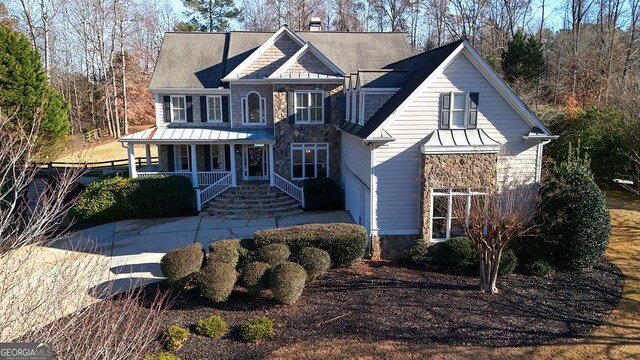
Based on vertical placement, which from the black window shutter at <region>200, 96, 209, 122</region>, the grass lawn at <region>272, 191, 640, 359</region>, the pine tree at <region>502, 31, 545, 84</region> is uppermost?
the pine tree at <region>502, 31, 545, 84</region>

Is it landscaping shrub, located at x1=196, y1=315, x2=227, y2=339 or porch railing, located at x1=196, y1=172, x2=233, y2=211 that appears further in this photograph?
porch railing, located at x1=196, y1=172, x2=233, y2=211

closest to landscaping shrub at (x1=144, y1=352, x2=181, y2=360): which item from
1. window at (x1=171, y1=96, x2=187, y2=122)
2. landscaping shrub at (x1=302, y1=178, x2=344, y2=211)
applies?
landscaping shrub at (x1=302, y1=178, x2=344, y2=211)

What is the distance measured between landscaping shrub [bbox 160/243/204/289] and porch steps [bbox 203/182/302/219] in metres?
8.13

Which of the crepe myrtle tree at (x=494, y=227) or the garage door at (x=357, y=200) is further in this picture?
the garage door at (x=357, y=200)

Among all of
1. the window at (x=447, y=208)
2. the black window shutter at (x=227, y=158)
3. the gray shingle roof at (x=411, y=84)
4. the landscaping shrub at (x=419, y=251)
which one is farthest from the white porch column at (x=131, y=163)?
the window at (x=447, y=208)

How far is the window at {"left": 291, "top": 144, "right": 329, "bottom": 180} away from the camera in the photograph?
21.7m

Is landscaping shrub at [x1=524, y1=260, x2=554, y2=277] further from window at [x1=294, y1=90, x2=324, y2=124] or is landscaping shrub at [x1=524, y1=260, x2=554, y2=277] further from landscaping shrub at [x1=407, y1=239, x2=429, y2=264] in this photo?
window at [x1=294, y1=90, x2=324, y2=124]

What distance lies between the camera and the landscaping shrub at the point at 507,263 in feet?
42.0

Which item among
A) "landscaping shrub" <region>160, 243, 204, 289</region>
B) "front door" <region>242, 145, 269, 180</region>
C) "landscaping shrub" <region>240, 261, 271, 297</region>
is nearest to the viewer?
"landscaping shrub" <region>240, 261, 271, 297</region>

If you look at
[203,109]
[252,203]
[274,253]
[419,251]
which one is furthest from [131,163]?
[419,251]

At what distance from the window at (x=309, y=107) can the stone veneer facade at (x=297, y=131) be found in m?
0.24

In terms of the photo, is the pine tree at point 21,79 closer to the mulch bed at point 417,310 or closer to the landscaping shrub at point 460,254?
the mulch bed at point 417,310

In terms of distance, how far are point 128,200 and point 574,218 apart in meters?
18.7

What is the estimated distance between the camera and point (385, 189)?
14102 millimetres
